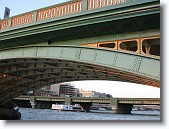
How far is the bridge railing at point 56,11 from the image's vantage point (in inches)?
254

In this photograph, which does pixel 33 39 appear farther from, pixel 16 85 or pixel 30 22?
pixel 16 85

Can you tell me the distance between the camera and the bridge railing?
21.1 ft

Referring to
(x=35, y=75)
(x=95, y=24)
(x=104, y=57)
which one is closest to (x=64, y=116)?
(x=35, y=75)

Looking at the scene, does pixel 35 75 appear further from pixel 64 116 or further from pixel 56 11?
pixel 64 116

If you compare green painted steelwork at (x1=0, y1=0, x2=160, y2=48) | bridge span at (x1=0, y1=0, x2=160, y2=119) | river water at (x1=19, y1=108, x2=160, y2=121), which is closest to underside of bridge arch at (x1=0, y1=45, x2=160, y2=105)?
bridge span at (x1=0, y1=0, x2=160, y2=119)

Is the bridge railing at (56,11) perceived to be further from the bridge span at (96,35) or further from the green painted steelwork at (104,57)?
the green painted steelwork at (104,57)

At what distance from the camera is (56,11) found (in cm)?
720

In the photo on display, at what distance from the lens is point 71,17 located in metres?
6.42

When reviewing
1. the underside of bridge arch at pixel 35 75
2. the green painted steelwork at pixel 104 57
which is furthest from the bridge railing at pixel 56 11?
the underside of bridge arch at pixel 35 75

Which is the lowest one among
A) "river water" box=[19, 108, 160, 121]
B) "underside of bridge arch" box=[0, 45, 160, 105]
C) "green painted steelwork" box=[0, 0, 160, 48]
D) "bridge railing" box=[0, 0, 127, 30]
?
"river water" box=[19, 108, 160, 121]

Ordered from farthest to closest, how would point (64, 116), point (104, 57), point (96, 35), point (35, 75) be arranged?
point (64, 116) → point (35, 75) → point (96, 35) → point (104, 57)

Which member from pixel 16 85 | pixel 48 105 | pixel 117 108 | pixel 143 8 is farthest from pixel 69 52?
pixel 48 105

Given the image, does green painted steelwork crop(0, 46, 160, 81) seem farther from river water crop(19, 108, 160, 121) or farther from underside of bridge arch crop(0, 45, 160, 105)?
river water crop(19, 108, 160, 121)

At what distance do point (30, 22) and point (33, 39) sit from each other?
1.74 feet
